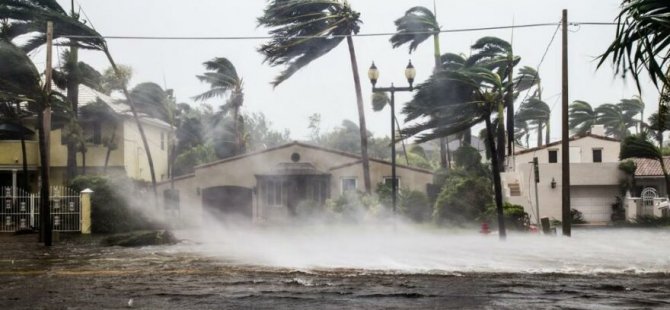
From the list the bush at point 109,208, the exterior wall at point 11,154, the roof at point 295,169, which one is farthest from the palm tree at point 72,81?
the roof at point 295,169

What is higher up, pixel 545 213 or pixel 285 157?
pixel 285 157

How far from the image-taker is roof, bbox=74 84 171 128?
37.9 meters

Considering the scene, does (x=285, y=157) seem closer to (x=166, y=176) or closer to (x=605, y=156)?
(x=166, y=176)

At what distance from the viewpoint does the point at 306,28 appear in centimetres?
3259

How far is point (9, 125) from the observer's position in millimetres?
33125

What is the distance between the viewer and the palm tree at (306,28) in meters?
32.4

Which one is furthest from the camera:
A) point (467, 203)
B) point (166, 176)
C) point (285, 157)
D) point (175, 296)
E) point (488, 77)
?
point (166, 176)

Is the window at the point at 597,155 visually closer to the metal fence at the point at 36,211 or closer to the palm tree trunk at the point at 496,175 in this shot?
the palm tree trunk at the point at 496,175

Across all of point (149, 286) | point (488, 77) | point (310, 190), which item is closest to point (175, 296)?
point (149, 286)

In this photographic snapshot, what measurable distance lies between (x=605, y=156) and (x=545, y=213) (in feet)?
36.9

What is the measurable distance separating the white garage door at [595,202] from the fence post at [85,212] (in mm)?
25180

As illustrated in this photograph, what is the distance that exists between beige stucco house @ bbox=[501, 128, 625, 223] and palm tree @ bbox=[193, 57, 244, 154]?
19.8 metres

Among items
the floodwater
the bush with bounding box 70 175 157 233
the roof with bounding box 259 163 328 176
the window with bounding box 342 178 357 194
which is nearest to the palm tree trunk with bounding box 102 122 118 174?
the roof with bounding box 259 163 328 176

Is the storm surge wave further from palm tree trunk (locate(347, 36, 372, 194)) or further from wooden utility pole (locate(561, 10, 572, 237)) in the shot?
palm tree trunk (locate(347, 36, 372, 194))
